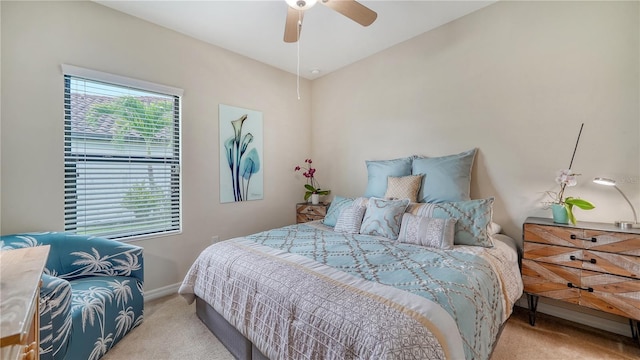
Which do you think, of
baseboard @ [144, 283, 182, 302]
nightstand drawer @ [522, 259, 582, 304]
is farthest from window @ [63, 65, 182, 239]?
nightstand drawer @ [522, 259, 582, 304]

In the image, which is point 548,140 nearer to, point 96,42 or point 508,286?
point 508,286

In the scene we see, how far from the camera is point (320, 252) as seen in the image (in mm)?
1874

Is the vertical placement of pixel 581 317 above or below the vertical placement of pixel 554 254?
below

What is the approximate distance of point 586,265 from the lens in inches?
71.5

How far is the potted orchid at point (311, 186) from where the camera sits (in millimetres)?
3883

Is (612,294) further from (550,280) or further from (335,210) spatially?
(335,210)

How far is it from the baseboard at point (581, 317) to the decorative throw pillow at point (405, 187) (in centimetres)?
134

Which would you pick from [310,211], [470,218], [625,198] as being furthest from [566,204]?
[310,211]

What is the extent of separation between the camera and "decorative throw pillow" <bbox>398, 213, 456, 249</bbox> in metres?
1.98

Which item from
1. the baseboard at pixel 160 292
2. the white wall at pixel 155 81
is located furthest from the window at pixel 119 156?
the baseboard at pixel 160 292

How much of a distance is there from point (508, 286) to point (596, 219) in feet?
3.45

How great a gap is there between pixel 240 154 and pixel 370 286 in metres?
2.59

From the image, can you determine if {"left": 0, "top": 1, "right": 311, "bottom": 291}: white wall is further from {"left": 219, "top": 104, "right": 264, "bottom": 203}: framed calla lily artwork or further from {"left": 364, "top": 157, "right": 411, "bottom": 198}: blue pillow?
{"left": 364, "top": 157, "right": 411, "bottom": 198}: blue pillow

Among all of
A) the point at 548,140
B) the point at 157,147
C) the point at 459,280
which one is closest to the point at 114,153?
the point at 157,147
